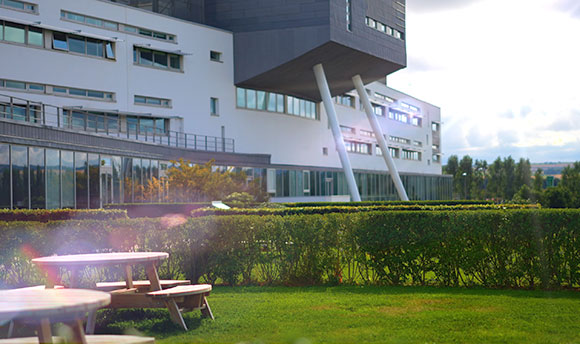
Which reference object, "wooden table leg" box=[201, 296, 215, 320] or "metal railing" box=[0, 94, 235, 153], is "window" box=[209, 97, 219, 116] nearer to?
"metal railing" box=[0, 94, 235, 153]

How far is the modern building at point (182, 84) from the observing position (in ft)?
94.0

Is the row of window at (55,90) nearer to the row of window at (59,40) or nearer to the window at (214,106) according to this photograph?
the row of window at (59,40)

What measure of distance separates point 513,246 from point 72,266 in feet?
22.4

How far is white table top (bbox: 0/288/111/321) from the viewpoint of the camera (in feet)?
15.4

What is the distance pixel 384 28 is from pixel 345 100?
48.6 ft

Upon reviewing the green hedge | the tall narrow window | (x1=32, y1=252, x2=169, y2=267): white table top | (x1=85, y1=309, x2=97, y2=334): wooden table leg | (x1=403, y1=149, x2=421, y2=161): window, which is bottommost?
(x1=85, y1=309, x2=97, y2=334): wooden table leg

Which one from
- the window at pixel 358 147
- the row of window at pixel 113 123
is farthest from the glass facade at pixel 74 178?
the window at pixel 358 147

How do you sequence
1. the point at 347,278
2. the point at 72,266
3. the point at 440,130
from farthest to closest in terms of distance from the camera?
the point at 440,130 < the point at 347,278 < the point at 72,266

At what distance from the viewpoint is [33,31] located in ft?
116

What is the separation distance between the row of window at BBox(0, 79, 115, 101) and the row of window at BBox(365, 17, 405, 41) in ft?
62.6

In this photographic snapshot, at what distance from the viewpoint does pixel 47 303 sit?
197 inches

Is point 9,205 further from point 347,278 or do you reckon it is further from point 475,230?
point 475,230

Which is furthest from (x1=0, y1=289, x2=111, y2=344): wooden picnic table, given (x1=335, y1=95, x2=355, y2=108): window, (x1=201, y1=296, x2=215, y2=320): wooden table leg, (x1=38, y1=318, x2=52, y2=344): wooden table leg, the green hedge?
(x1=335, y1=95, x2=355, y2=108): window

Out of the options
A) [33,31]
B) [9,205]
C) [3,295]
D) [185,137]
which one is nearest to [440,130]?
[185,137]
